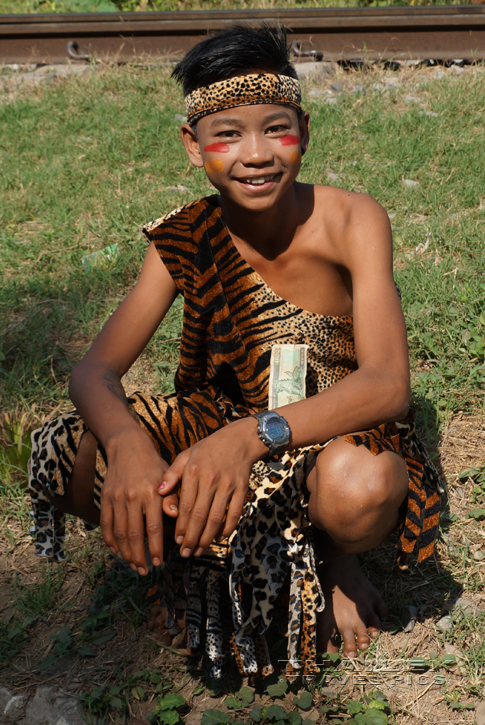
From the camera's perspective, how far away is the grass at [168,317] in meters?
2.25

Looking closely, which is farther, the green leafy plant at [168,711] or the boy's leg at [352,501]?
the green leafy plant at [168,711]

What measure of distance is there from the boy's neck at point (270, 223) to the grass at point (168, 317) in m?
1.12

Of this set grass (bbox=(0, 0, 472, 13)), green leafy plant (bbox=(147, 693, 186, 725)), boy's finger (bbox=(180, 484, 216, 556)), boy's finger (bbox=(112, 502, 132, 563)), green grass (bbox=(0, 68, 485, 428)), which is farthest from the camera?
grass (bbox=(0, 0, 472, 13))

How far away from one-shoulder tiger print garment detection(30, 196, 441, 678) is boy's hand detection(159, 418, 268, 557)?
28cm

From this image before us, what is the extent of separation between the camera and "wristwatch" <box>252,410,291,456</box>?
6.04ft

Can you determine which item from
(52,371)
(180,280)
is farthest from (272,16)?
(180,280)

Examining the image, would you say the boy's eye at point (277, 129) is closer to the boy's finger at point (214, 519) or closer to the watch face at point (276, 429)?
the watch face at point (276, 429)

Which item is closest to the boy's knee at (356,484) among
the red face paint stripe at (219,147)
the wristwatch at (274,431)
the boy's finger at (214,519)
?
the wristwatch at (274,431)

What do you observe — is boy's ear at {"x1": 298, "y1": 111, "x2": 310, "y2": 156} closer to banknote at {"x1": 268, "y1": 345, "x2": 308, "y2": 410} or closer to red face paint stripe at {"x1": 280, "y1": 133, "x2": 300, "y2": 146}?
red face paint stripe at {"x1": 280, "y1": 133, "x2": 300, "y2": 146}

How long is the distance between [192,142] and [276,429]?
3.58 ft

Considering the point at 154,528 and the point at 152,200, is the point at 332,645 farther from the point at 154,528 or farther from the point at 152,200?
the point at 152,200

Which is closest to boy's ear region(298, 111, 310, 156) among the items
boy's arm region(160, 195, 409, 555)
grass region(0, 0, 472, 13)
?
boy's arm region(160, 195, 409, 555)

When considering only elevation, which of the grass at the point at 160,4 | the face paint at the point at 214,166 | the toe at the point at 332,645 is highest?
the grass at the point at 160,4

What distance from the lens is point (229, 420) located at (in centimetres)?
251
